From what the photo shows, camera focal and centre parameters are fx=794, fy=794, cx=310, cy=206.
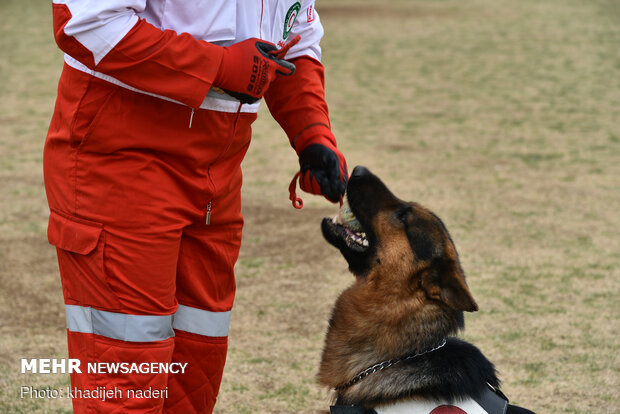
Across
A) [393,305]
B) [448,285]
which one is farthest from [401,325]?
[448,285]

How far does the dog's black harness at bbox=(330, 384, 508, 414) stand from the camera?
2678 mm

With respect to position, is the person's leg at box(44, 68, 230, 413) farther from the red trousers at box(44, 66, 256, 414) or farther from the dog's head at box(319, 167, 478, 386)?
the dog's head at box(319, 167, 478, 386)

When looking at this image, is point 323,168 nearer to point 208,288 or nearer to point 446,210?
point 208,288

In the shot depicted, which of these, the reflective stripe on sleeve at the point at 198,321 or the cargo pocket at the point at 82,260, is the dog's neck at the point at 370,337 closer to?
the reflective stripe on sleeve at the point at 198,321

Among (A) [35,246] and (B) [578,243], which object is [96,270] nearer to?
(A) [35,246]

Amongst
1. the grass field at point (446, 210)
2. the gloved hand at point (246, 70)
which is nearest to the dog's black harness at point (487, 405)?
the gloved hand at point (246, 70)

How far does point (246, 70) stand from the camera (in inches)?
101

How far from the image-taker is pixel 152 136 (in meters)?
2.56

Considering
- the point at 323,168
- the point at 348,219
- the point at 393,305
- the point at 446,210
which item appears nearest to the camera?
the point at 393,305

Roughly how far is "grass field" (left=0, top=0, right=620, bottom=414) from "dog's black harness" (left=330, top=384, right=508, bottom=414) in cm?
125

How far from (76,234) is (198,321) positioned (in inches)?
Answer: 24.7

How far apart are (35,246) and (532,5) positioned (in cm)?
1749

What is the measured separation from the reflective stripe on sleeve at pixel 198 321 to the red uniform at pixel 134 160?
168 mm

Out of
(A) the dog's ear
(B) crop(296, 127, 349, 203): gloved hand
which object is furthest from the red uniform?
(A) the dog's ear
